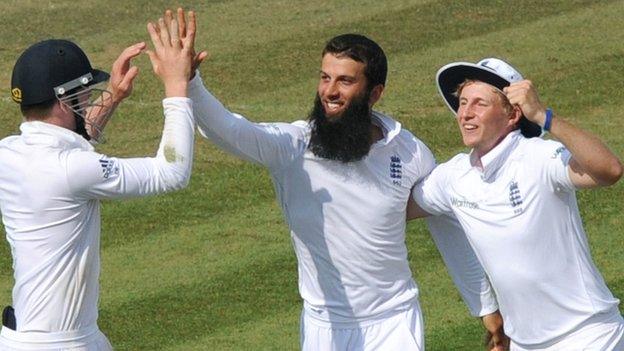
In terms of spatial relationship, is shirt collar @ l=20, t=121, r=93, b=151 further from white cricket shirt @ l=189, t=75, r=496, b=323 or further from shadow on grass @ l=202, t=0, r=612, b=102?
shadow on grass @ l=202, t=0, r=612, b=102

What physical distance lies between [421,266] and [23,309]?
5.65 metres

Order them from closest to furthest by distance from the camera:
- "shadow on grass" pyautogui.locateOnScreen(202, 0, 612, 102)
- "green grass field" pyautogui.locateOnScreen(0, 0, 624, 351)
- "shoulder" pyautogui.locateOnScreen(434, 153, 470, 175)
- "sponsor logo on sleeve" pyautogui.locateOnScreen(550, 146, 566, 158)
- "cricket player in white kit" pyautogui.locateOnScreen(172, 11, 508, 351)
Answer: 1. "sponsor logo on sleeve" pyautogui.locateOnScreen(550, 146, 566, 158)
2. "shoulder" pyautogui.locateOnScreen(434, 153, 470, 175)
3. "cricket player in white kit" pyautogui.locateOnScreen(172, 11, 508, 351)
4. "green grass field" pyautogui.locateOnScreen(0, 0, 624, 351)
5. "shadow on grass" pyautogui.locateOnScreen(202, 0, 612, 102)

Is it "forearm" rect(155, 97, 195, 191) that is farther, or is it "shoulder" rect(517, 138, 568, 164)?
"shoulder" rect(517, 138, 568, 164)

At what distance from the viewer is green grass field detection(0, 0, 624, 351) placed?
11789 mm

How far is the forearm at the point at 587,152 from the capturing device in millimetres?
7090

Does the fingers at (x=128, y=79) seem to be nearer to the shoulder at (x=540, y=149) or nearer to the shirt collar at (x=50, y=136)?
the shirt collar at (x=50, y=136)

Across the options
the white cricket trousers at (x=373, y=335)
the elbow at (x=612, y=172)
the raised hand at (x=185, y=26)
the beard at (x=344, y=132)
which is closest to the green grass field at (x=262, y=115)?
the white cricket trousers at (x=373, y=335)

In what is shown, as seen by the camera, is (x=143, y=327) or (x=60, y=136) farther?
(x=143, y=327)

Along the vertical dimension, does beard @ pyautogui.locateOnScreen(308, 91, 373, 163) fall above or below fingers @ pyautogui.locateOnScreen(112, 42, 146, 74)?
below

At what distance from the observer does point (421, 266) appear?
497 inches

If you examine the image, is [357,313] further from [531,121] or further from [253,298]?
[253,298]

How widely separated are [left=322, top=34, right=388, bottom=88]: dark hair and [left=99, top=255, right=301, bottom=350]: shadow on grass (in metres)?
3.55

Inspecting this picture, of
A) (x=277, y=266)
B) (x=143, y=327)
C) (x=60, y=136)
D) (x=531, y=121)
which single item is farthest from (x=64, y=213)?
(x=277, y=266)

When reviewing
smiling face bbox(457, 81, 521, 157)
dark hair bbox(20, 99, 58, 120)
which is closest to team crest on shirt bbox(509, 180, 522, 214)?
smiling face bbox(457, 81, 521, 157)
